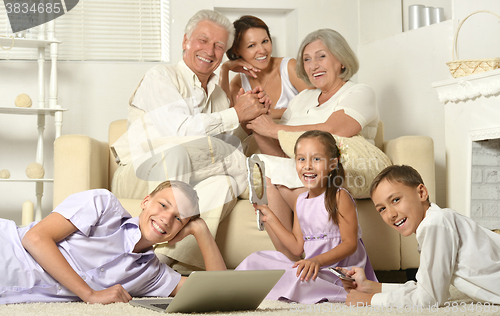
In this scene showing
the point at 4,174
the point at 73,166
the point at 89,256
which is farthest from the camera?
the point at 4,174

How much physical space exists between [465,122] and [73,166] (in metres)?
1.49

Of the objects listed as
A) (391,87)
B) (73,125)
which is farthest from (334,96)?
(73,125)

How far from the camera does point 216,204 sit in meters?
1.67

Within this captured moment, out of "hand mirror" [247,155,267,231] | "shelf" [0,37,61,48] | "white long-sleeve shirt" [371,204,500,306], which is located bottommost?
"white long-sleeve shirt" [371,204,500,306]

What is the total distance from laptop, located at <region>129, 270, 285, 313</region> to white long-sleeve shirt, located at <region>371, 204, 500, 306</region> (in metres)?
0.31

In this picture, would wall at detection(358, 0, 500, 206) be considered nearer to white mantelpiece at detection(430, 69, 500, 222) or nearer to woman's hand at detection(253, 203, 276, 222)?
white mantelpiece at detection(430, 69, 500, 222)

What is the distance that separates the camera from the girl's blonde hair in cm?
147

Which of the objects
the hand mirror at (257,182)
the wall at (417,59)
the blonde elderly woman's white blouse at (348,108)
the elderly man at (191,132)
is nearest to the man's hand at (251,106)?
the elderly man at (191,132)

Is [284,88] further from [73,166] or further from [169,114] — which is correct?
[73,166]

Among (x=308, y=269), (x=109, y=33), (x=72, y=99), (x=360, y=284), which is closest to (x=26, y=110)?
(x=72, y=99)

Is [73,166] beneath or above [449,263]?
above

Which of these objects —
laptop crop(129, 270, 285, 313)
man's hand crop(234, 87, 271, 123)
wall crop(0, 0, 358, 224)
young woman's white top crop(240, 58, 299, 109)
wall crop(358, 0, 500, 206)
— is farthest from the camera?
wall crop(0, 0, 358, 224)

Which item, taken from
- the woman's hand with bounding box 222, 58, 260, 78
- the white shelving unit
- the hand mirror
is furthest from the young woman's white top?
the white shelving unit

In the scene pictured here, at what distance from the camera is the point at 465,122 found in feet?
6.39
